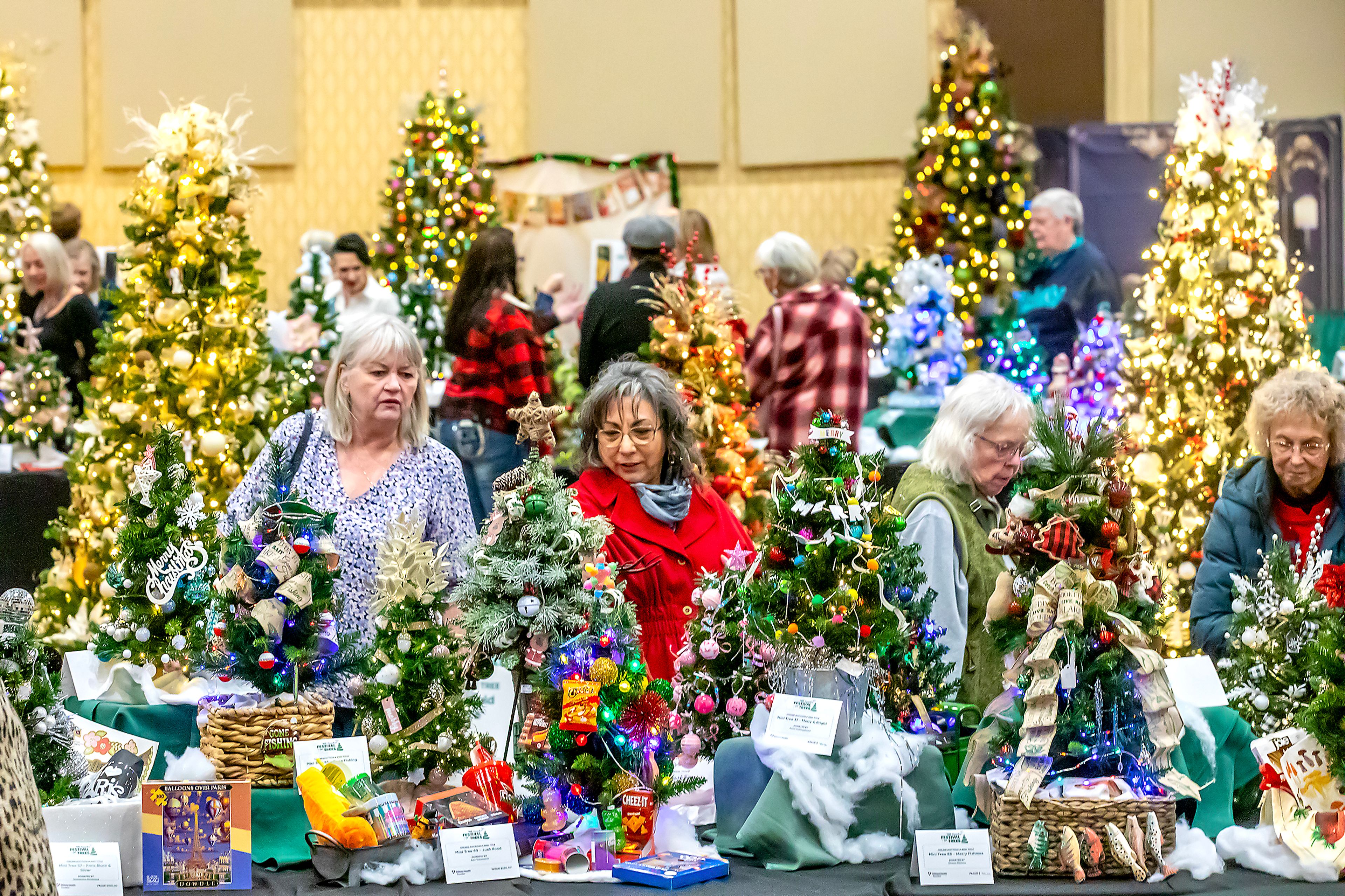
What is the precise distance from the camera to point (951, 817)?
3.37 meters

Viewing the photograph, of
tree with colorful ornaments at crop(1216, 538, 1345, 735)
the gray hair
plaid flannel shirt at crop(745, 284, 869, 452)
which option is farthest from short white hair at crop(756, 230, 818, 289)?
tree with colorful ornaments at crop(1216, 538, 1345, 735)

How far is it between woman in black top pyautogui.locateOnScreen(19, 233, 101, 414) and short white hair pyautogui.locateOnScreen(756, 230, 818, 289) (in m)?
3.16

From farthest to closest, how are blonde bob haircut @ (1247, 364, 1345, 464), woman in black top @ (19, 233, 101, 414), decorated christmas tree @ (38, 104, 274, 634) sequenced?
woman in black top @ (19, 233, 101, 414) < decorated christmas tree @ (38, 104, 274, 634) < blonde bob haircut @ (1247, 364, 1345, 464)

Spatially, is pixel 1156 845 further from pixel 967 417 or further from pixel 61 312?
pixel 61 312

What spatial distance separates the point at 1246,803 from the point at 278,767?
2.26m

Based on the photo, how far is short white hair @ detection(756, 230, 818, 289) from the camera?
6.61 metres

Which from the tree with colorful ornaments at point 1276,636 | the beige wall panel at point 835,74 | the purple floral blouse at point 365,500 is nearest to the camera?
the tree with colorful ornaments at point 1276,636

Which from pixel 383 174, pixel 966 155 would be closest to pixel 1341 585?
pixel 966 155

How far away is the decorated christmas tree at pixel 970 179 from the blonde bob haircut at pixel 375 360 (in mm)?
5865

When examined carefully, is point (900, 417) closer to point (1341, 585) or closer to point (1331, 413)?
point (1331, 413)

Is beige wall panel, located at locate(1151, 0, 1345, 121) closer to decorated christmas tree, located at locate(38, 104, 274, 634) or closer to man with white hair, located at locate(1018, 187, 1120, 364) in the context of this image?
man with white hair, located at locate(1018, 187, 1120, 364)

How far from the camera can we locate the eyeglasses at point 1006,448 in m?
3.99

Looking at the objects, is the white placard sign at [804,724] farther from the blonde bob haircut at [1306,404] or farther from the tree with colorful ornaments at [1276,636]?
the blonde bob haircut at [1306,404]

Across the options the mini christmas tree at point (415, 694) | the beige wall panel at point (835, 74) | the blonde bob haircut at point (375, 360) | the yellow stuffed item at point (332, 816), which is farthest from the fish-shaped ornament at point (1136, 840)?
the beige wall panel at point (835, 74)
